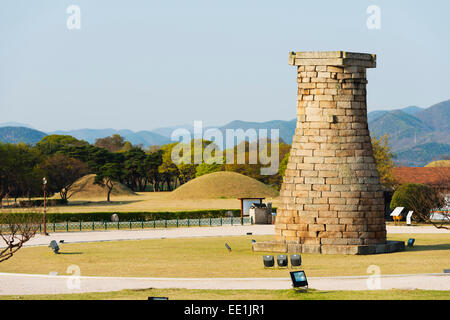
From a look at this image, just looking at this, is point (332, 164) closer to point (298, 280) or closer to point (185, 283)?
point (185, 283)

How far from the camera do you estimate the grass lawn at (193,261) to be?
29359mm

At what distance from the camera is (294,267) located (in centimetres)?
3102

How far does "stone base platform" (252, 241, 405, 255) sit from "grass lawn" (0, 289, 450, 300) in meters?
14.4

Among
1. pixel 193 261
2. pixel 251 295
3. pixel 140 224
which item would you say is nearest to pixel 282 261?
pixel 193 261

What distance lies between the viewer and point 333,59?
3741 centimetres

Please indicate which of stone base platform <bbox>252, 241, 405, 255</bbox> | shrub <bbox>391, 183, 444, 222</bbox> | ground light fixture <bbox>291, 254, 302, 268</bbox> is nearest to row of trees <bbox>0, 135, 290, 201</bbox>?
shrub <bbox>391, 183, 444, 222</bbox>

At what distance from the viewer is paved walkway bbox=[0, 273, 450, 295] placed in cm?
2355

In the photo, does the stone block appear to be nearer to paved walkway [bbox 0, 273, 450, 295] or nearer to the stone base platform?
the stone base platform

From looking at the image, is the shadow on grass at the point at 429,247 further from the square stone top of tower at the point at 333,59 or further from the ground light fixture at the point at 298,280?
the ground light fixture at the point at 298,280

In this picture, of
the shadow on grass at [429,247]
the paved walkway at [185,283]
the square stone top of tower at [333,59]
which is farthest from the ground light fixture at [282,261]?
the square stone top of tower at [333,59]

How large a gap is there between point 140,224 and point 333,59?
30.3m

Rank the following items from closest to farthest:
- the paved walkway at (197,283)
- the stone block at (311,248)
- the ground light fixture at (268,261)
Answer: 1. the paved walkway at (197,283)
2. the ground light fixture at (268,261)
3. the stone block at (311,248)

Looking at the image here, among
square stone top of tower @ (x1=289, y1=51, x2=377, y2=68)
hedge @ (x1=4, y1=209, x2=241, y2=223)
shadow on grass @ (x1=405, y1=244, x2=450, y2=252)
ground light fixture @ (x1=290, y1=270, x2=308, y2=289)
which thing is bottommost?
hedge @ (x1=4, y1=209, x2=241, y2=223)
